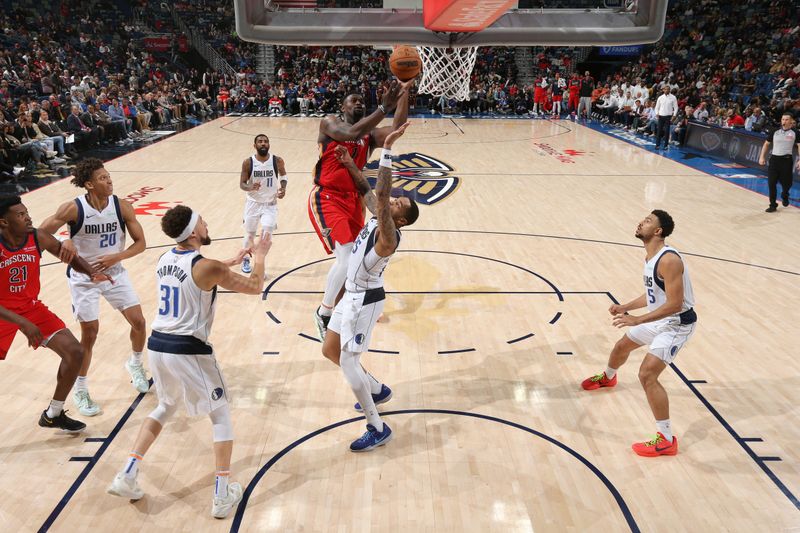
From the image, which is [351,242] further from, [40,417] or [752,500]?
[752,500]

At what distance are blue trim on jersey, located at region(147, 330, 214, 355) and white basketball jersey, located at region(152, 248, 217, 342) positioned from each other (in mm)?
23

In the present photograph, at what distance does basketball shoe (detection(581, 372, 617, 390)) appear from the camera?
17.0 feet

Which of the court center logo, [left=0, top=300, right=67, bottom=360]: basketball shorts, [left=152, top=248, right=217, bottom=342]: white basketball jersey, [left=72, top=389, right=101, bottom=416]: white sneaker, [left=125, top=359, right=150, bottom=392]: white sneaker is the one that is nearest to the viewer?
[left=152, top=248, right=217, bottom=342]: white basketball jersey

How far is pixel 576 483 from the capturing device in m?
4.03

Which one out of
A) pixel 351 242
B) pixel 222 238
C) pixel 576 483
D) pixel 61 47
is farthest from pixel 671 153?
pixel 61 47

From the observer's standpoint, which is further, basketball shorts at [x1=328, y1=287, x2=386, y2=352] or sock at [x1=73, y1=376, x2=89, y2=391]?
sock at [x1=73, y1=376, x2=89, y2=391]

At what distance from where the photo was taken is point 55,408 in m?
4.43

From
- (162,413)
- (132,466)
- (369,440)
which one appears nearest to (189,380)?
(162,413)

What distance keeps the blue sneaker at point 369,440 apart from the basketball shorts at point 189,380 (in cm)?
98

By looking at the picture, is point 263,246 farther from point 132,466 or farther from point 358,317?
point 132,466

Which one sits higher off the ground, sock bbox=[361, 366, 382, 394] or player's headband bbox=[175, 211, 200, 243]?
player's headband bbox=[175, 211, 200, 243]

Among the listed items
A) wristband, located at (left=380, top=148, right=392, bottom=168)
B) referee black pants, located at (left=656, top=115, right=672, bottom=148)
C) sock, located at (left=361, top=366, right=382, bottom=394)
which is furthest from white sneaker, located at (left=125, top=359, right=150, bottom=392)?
referee black pants, located at (left=656, top=115, right=672, bottom=148)

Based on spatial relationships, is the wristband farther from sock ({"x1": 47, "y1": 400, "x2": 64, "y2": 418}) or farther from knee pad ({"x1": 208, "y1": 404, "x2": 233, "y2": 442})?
sock ({"x1": 47, "y1": 400, "x2": 64, "y2": 418})

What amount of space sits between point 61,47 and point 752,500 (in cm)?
2891
